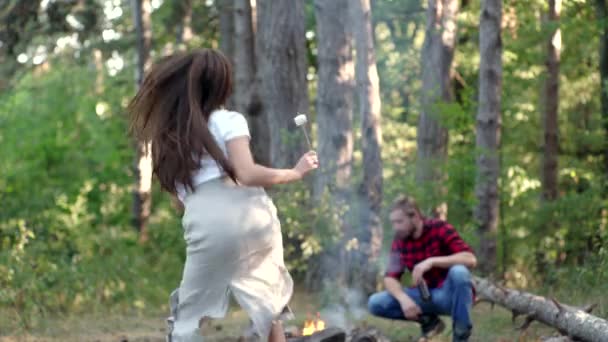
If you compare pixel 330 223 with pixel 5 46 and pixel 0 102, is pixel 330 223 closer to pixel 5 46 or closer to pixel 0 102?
pixel 5 46

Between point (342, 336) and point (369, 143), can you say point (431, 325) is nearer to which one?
point (342, 336)

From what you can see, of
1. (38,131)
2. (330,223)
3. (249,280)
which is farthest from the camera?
(38,131)

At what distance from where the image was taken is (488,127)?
16062 millimetres

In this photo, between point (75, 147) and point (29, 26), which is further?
point (75, 147)

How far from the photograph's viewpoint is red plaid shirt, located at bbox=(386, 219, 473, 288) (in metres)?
8.73

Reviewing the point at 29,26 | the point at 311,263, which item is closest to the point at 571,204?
the point at 311,263

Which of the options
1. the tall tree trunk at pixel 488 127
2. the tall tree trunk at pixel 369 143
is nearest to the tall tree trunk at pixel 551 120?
the tall tree trunk at pixel 488 127

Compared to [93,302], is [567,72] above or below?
above

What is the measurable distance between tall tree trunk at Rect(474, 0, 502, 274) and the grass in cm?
233

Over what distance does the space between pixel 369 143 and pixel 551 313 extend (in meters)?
5.45

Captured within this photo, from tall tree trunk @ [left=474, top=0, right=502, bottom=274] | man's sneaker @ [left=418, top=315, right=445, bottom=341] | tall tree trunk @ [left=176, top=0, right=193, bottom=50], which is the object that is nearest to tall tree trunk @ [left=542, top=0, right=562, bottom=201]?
tall tree trunk @ [left=474, top=0, right=502, bottom=274]

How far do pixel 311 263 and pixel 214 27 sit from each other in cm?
1038

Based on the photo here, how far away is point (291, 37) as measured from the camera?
16531 millimetres

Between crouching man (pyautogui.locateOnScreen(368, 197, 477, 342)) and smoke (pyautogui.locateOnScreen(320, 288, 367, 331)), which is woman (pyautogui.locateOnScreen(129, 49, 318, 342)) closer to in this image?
crouching man (pyautogui.locateOnScreen(368, 197, 477, 342))
